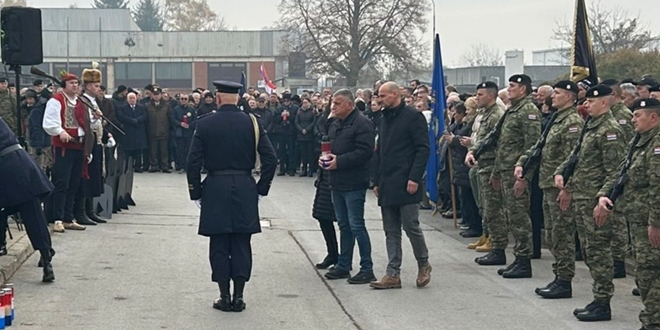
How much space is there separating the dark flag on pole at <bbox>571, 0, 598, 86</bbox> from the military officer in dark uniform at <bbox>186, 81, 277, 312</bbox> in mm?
5190

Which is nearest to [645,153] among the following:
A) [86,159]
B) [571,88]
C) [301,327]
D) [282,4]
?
[571,88]

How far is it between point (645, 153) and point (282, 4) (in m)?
52.0

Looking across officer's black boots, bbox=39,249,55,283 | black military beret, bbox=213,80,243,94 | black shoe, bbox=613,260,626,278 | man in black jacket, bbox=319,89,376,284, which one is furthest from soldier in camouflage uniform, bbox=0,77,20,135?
black shoe, bbox=613,260,626,278

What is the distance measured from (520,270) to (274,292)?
285 cm

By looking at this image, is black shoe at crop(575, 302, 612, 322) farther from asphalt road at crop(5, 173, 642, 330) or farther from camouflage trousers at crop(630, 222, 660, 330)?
camouflage trousers at crop(630, 222, 660, 330)

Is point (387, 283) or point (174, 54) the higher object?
point (174, 54)

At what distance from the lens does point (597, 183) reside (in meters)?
9.41

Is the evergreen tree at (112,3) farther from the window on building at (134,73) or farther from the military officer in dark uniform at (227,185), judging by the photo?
the military officer in dark uniform at (227,185)

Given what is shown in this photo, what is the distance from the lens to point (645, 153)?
8.25m

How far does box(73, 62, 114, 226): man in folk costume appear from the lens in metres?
14.2

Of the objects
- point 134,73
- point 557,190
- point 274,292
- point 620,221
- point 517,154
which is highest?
point 134,73

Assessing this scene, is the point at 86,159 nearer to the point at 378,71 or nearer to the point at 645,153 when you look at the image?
the point at 645,153

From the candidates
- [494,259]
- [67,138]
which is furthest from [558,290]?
[67,138]

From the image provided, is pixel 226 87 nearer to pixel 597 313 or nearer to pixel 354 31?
pixel 597 313
